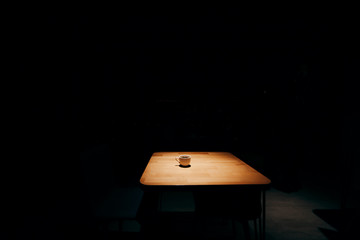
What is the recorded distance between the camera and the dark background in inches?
129

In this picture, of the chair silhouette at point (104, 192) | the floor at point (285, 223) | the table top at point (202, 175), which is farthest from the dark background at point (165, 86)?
the table top at point (202, 175)

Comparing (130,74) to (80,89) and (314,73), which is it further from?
(314,73)

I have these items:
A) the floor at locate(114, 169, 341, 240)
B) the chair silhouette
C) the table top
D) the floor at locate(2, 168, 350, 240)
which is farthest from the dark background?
the table top

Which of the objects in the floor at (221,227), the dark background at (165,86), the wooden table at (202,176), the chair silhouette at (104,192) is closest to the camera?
the wooden table at (202,176)

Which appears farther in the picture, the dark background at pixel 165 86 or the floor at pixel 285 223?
the dark background at pixel 165 86

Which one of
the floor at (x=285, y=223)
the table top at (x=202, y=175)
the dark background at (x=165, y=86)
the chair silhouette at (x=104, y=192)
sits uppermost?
the dark background at (x=165, y=86)

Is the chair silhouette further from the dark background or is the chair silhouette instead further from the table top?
the dark background

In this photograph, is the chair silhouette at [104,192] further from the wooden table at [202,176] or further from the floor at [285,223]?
the floor at [285,223]

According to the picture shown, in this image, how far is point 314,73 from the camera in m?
5.45

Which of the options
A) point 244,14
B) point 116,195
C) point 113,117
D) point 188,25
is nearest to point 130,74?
point 113,117

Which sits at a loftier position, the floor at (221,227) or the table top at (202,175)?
the table top at (202,175)

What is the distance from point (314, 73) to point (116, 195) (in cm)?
565

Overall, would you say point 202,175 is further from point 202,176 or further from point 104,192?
point 104,192

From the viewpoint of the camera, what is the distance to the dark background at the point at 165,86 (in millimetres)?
3271
